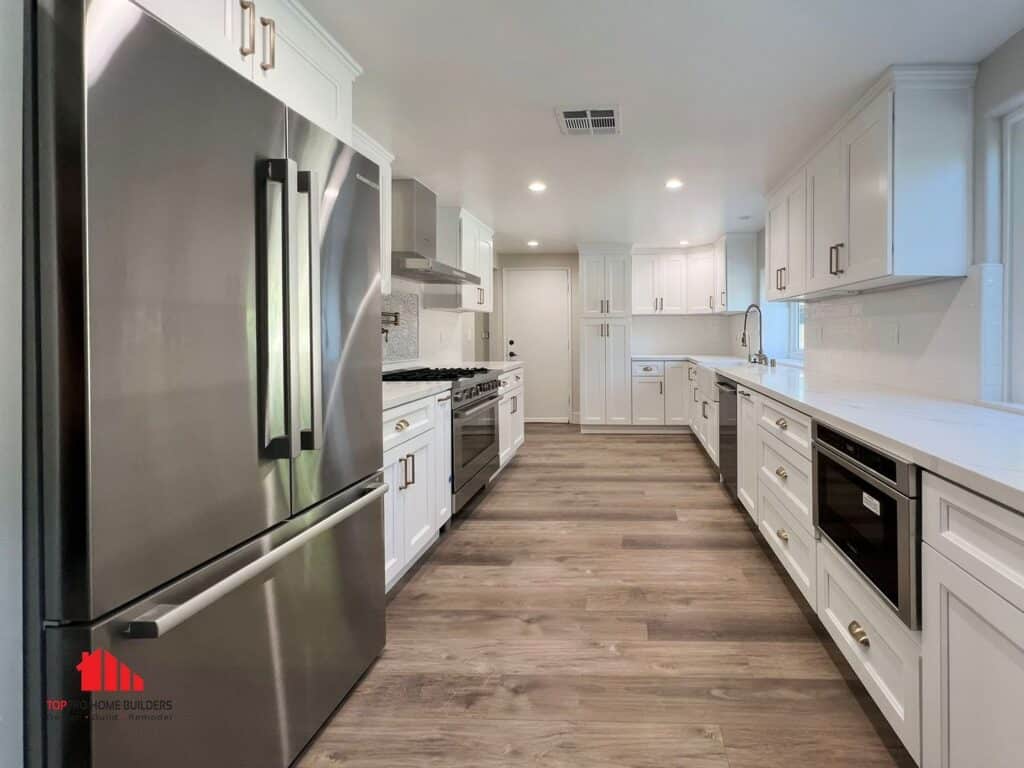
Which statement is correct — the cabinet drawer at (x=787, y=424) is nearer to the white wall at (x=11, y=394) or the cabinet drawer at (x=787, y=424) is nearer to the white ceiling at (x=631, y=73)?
the white ceiling at (x=631, y=73)

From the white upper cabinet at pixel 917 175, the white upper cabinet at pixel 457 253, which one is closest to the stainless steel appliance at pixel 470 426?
the white upper cabinet at pixel 457 253

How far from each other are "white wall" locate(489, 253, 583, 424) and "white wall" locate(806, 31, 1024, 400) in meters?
5.11

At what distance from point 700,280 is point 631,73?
488 cm

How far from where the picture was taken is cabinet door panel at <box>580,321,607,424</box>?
696 centimetres

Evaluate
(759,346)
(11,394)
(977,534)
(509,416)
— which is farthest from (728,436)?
(11,394)

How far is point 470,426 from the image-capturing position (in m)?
3.68

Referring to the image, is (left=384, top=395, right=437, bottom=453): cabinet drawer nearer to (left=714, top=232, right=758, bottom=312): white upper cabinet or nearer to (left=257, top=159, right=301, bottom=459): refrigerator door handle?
(left=257, top=159, right=301, bottom=459): refrigerator door handle

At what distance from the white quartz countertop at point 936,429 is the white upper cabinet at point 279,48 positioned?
1919 millimetres

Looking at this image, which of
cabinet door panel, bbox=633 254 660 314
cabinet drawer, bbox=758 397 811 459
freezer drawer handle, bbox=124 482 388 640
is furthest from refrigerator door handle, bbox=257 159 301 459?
cabinet door panel, bbox=633 254 660 314

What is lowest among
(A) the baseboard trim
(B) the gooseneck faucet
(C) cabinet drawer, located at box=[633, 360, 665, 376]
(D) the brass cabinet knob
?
(D) the brass cabinet knob

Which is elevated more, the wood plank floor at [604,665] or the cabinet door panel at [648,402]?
the cabinet door panel at [648,402]

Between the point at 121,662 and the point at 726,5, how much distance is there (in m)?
2.38

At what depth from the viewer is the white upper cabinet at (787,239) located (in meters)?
3.54

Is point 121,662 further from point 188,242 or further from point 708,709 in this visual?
point 708,709
